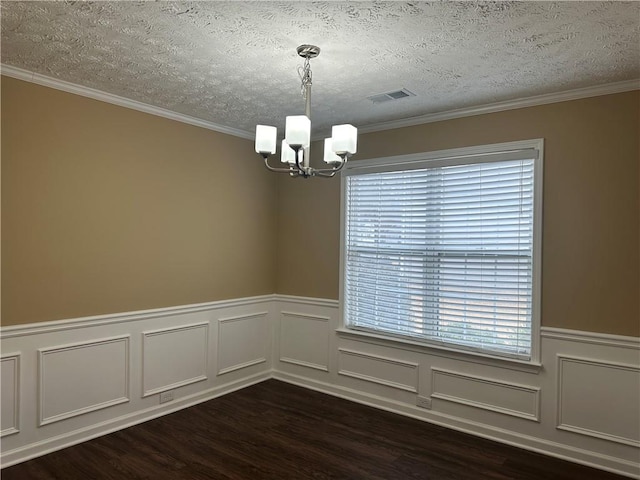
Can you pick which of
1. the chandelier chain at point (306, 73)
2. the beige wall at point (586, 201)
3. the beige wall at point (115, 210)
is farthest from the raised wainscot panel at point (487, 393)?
the chandelier chain at point (306, 73)

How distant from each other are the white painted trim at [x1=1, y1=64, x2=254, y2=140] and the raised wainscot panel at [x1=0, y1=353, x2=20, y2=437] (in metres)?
1.89

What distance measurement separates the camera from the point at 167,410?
387 centimetres

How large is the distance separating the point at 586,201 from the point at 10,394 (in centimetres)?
423

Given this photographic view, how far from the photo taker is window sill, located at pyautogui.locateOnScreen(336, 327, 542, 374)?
3.38 metres

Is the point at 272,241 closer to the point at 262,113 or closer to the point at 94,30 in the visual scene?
the point at 262,113

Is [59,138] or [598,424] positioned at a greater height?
[59,138]

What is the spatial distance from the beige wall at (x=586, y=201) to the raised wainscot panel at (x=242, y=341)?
2672 mm

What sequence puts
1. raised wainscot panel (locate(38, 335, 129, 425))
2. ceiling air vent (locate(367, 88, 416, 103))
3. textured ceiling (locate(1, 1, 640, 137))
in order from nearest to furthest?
textured ceiling (locate(1, 1, 640, 137)) → raised wainscot panel (locate(38, 335, 129, 425)) → ceiling air vent (locate(367, 88, 416, 103))

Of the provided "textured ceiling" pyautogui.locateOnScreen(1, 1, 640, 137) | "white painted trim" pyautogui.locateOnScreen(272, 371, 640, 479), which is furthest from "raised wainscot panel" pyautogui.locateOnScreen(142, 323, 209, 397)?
"textured ceiling" pyautogui.locateOnScreen(1, 1, 640, 137)

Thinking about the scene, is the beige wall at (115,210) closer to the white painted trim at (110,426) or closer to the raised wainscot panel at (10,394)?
the raised wainscot panel at (10,394)

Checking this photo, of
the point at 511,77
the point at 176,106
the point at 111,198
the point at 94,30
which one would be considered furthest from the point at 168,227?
the point at 511,77

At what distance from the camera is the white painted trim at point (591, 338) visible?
300cm

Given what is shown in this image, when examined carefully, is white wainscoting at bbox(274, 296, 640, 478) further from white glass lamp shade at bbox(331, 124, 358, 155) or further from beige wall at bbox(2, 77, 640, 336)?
white glass lamp shade at bbox(331, 124, 358, 155)

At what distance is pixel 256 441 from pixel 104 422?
3.97 feet
